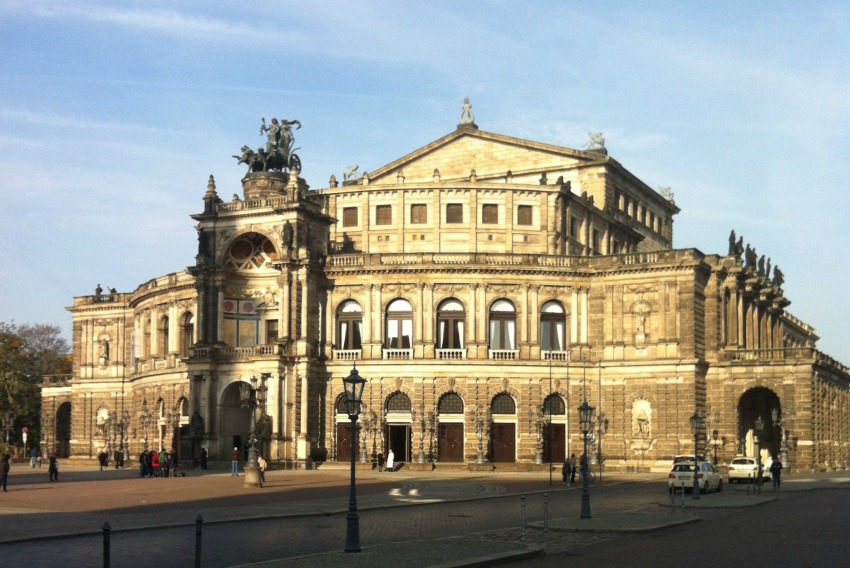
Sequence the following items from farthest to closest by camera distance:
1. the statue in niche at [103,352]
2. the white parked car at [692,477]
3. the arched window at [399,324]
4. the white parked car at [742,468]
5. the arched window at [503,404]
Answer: the statue in niche at [103,352] < the arched window at [399,324] < the arched window at [503,404] < the white parked car at [742,468] < the white parked car at [692,477]

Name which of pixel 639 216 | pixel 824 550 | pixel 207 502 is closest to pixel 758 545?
pixel 824 550

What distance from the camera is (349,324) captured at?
8850cm

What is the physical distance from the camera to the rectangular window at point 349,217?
98.1 metres

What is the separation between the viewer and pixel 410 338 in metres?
87.2

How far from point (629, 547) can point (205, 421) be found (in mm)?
59181

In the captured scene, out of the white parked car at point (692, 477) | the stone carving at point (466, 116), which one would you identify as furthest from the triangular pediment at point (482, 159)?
the white parked car at point (692, 477)

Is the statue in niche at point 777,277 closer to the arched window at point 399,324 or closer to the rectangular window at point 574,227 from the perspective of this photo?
the rectangular window at point 574,227

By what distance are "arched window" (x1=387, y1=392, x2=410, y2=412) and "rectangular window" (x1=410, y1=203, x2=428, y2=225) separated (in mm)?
16500

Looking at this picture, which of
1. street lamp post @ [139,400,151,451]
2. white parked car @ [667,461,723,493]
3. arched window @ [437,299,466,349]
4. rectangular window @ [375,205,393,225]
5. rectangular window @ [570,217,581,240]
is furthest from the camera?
street lamp post @ [139,400,151,451]

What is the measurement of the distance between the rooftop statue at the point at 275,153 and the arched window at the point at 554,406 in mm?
27410

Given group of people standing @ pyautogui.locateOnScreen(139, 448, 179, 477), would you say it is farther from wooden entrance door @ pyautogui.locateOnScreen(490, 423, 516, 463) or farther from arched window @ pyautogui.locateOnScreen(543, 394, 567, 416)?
arched window @ pyautogui.locateOnScreen(543, 394, 567, 416)

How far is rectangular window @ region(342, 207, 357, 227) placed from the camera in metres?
98.1

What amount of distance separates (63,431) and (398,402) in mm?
54538

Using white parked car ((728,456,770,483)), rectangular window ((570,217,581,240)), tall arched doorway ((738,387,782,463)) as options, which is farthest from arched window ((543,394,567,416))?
tall arched doorway ((738,387,782,463))
